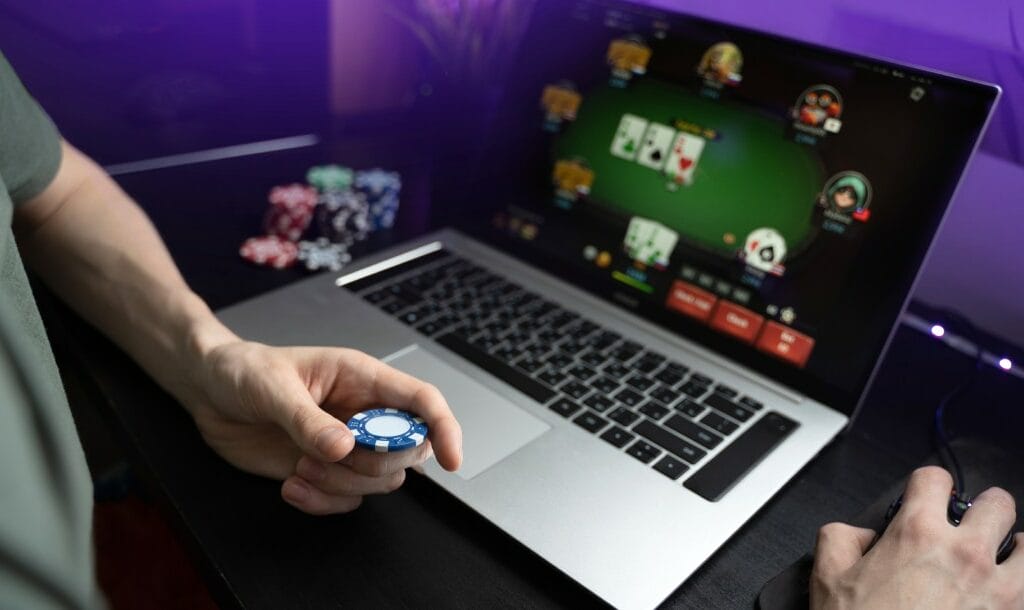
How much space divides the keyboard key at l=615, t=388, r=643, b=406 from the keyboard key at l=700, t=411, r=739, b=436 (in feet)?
0.22

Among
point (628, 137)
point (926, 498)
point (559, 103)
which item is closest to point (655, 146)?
point (628, 137)

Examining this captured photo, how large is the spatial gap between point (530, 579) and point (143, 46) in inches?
43.0

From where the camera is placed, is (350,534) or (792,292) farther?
(792,292)

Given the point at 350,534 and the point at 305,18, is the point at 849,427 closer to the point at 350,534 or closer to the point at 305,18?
the point at 350,534

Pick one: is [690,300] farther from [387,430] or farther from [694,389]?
[387,430]

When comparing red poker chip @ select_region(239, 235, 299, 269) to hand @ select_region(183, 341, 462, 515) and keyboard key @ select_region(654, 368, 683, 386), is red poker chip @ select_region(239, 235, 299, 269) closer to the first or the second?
hand @ select_region(183, 341, 462, 515)

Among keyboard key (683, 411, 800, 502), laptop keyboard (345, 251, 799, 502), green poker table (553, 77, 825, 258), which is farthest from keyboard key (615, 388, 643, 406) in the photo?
green poker table (553, 77, 825, 258)

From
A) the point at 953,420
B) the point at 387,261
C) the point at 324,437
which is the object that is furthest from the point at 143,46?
the point at 953,420

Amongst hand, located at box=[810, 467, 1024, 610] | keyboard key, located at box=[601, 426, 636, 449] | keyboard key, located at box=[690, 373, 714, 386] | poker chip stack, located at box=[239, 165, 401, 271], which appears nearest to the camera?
hand, located at box=[810, 467, 1024, 610]

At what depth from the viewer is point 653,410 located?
823 mm

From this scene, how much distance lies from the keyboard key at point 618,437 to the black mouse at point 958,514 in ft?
0.76

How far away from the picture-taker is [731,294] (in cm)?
92

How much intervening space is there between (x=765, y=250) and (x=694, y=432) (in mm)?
237

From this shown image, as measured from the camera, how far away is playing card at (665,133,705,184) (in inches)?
37.2
